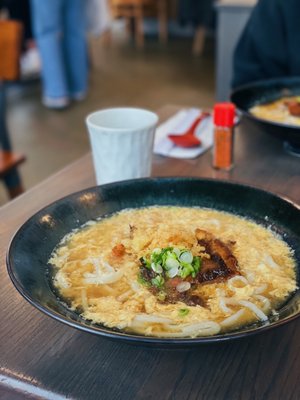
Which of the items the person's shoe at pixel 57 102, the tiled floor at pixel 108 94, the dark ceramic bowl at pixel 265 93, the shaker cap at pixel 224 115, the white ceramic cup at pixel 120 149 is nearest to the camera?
the white ceramic cup at pixel 120 149

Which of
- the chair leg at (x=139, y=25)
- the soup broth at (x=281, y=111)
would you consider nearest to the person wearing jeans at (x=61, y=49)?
the chair leg at (x=139, y=25)

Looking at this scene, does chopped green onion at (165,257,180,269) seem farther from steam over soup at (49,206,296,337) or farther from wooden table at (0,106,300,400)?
wooden table at (0,106,300,400)

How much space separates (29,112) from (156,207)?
3648mm

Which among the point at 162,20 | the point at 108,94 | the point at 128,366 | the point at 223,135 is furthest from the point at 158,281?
the point at 162,20

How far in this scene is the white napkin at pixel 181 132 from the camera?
1405mm

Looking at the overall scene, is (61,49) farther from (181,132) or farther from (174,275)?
(174,275)

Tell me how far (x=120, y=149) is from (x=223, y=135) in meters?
0.31

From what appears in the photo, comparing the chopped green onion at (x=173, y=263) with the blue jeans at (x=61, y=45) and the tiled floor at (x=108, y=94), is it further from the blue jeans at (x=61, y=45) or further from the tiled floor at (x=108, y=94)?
the blue jeans at (x=61, y=45)

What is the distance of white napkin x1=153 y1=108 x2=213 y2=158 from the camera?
4.61ft

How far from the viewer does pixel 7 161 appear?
2162 mm

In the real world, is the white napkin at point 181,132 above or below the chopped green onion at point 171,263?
below

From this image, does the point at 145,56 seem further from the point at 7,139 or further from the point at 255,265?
the point at 255,265

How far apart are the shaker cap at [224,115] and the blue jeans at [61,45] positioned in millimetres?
3311

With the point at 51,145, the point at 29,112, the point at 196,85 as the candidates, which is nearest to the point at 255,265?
the point at 51,145
